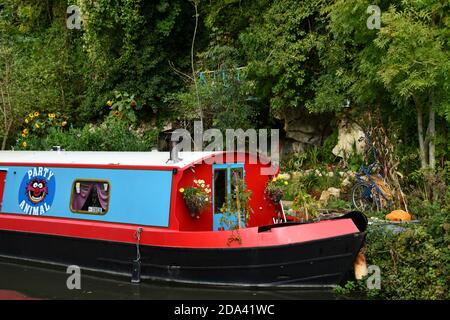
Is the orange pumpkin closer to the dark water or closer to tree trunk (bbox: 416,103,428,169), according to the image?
tree trunk (bbox: 416,103,428,169)

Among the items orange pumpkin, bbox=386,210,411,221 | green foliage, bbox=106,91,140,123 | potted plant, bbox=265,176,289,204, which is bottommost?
orange pumpkin, bbox=386,210,411,221

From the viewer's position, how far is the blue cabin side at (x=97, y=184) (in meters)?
9.09

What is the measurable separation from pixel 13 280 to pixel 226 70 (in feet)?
26.8

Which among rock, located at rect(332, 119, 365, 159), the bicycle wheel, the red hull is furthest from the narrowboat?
rock, located at rect(332, 119, 365, 159)

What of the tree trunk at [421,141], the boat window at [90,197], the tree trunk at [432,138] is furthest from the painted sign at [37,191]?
the tree trunk at [432,138]

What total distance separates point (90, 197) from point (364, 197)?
200 inches

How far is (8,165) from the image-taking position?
36.0 ft

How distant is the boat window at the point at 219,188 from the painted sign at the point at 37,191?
9.76 ft

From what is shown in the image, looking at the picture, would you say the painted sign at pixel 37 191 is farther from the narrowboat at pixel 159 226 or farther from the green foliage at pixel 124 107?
the green foliage at pixel 124 107

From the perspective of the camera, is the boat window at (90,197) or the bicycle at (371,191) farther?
the bicycle at (371,191)

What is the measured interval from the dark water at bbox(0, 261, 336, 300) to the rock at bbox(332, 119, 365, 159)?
5.98m

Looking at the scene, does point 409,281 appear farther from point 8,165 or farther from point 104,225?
point 8,165

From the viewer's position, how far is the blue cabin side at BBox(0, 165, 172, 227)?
9086 mm
